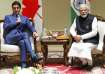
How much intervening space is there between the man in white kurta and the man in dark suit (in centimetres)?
70

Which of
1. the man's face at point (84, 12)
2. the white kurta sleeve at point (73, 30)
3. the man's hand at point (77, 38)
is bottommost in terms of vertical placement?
the man's hand at point (77, 38)

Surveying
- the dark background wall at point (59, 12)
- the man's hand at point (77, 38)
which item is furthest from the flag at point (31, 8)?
the man's hand at point (77, 38)

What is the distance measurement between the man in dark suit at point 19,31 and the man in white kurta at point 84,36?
0.70m

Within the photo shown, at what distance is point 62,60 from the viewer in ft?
21.6

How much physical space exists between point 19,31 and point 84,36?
3.88ft

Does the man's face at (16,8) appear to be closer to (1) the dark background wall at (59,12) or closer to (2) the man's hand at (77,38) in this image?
(2) the man's hand at (77,38)

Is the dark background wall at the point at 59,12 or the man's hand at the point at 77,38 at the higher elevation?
the dark background wall at the point at 59,12

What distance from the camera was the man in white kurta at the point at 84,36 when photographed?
5.56m

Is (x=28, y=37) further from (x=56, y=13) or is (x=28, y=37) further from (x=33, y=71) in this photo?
(x=56, y=13)

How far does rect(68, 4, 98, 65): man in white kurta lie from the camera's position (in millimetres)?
5562

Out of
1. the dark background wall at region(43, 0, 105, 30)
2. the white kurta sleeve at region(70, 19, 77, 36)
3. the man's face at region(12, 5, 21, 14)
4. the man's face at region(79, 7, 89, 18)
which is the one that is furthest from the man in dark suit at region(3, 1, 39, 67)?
the dark background wall at region(43, 0, 105, 30)

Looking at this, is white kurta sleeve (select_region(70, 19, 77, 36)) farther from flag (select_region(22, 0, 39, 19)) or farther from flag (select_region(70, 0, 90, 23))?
flag (select_region(22, 0, 39, 19))

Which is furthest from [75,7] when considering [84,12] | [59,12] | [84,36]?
[59,12]

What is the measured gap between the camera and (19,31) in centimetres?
591
